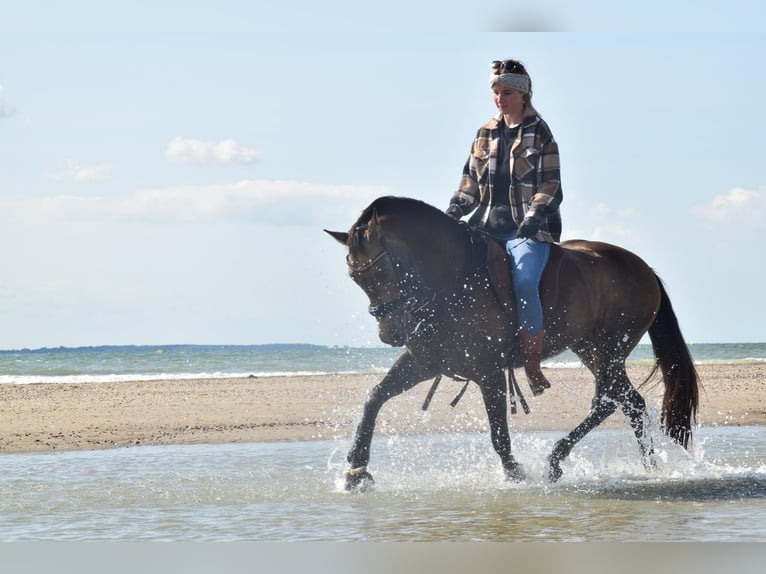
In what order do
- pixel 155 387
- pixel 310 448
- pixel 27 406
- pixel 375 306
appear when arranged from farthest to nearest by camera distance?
1. pixel 155 387
2. pixel 27 406
3. pixel 310 448
4. pixel 375 306

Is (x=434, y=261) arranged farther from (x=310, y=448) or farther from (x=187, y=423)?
(x=187, y=423)

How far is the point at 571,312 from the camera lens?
23.9 ft

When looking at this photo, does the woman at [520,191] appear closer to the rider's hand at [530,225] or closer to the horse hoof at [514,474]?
the rider's hand at [530,225]

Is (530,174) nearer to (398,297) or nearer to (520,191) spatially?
(520,191)

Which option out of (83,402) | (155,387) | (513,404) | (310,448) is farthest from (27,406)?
(513,404)

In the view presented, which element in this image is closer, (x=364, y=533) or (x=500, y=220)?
(x=364, y=533)

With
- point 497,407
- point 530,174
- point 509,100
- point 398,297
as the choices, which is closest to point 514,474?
point 497,407

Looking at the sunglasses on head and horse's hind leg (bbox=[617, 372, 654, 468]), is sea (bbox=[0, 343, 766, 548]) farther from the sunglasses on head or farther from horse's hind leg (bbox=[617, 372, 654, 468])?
the sunglasses on head

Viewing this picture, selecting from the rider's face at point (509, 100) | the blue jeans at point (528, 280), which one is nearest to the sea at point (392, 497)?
the blue jeans at point (528, 280)

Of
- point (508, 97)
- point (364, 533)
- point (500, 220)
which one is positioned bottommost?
point (364, 533)

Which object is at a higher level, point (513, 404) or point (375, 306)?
point (375, 306)

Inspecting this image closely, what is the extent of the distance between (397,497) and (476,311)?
1.41m

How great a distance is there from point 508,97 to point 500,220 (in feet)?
2.82

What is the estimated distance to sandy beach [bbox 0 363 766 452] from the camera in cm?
1203
